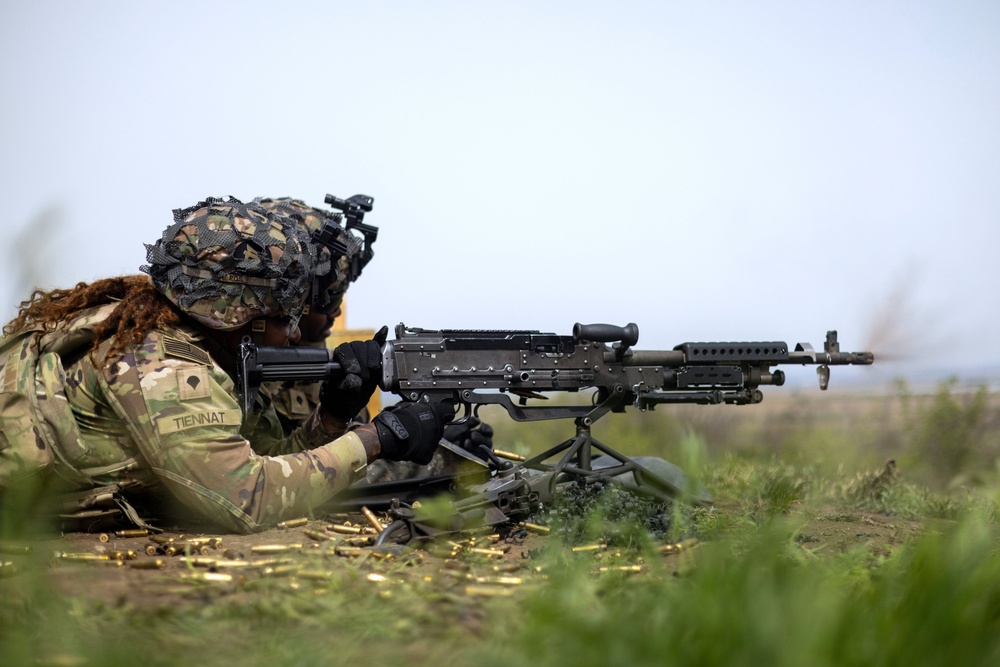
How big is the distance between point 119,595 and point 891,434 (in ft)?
22.7

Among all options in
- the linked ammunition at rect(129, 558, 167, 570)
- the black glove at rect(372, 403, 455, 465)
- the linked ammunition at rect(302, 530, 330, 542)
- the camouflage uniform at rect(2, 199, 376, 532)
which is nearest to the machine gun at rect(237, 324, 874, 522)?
the black glove at rect(372, 403, 455, 465)

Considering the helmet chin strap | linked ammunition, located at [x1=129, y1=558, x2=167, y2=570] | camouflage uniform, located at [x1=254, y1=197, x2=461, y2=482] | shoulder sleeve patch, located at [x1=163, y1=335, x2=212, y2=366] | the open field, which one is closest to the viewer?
the open field

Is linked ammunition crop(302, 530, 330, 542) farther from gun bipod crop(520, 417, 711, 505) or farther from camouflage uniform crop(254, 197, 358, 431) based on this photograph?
camouflage uniform crop(254, 197, 358, 431)

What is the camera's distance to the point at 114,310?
4680 mm

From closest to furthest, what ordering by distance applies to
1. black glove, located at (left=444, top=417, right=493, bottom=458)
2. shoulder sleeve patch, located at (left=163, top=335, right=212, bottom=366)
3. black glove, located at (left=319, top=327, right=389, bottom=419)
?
shoulder sleeve patch, located at (left=163, top=335, right=212, bottom=366), black glove, located at (left=319, top=327, right=389, bottom=419), black glove, located at (left=444, top=417, right=493, bottom=458)

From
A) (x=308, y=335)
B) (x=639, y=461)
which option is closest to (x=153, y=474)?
(x=308, y=335)

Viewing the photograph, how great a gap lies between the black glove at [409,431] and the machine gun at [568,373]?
236mm

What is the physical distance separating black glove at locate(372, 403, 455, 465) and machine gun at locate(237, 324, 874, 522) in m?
0.24

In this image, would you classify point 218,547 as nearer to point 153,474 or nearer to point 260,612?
point 153,474

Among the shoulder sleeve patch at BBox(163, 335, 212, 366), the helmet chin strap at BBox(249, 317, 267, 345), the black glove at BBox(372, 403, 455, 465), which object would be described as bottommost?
the black glove at BBox(372, 403, 455, 465)

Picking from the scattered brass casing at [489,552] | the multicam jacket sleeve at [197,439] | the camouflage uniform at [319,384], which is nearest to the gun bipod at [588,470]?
the camouflage uniform at [319,384]

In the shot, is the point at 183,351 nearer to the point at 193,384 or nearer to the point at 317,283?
the point at 193,384

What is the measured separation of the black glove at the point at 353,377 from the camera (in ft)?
17.1

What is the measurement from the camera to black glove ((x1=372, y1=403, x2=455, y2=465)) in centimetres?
501
